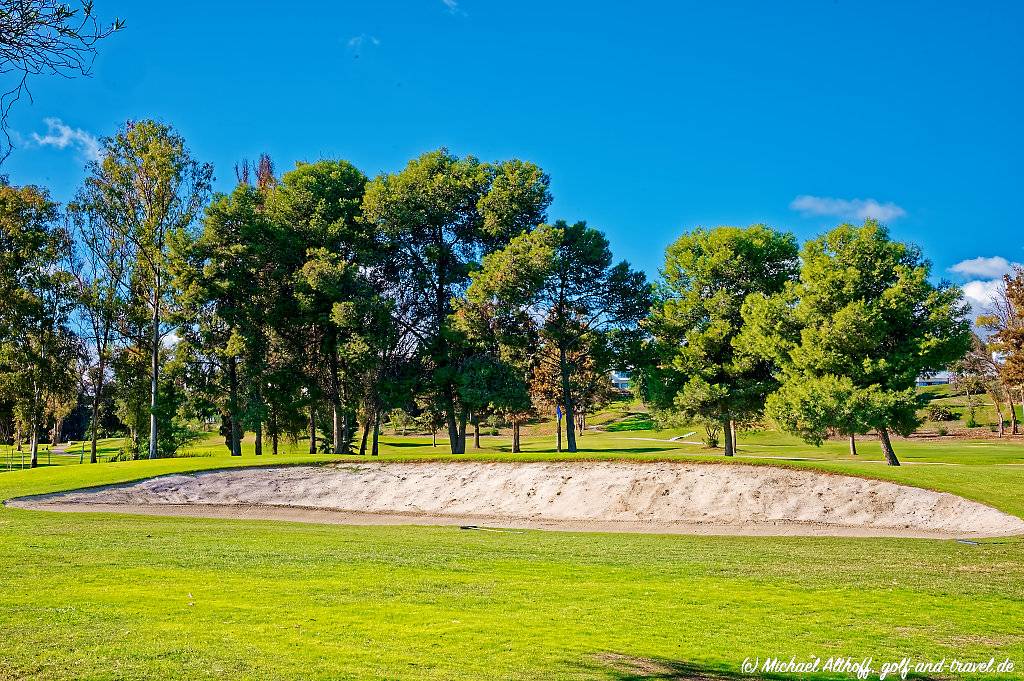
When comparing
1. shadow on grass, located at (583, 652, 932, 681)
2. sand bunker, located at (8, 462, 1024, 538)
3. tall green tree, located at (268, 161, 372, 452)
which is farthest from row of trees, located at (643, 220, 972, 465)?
shadow on grass, located at (583, 652, 932, 681)

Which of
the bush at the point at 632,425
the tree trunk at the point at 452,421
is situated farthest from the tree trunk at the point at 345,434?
the bush at the point at 632,425

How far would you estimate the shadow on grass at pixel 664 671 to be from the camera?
261 inches

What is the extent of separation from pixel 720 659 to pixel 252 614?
5720 mm

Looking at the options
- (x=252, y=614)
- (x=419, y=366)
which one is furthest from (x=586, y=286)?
(x=252, y=614)

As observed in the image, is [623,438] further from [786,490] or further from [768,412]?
[786,490]

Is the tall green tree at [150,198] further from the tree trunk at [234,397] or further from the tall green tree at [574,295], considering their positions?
the tall green tree at [574,295]

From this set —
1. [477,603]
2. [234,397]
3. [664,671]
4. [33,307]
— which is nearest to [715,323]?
[234,397]

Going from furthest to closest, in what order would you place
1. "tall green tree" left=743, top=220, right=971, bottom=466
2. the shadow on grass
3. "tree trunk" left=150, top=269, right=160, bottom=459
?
"tree trunk" left=150, top=269, right=160, bottom=459, "tall green tree" left=743, top=220, right=971, bottom=466, the shadow on grass

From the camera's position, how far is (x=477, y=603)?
10180mm

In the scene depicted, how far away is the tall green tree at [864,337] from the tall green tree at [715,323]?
3.23 meters

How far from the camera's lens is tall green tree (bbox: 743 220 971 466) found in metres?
30.8

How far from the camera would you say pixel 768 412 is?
34688 mm

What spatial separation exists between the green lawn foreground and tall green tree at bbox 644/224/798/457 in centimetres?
1944

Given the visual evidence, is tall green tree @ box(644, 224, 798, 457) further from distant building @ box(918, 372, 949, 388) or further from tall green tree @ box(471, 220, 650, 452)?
distant building @ box(918, 372, 949, 388)
